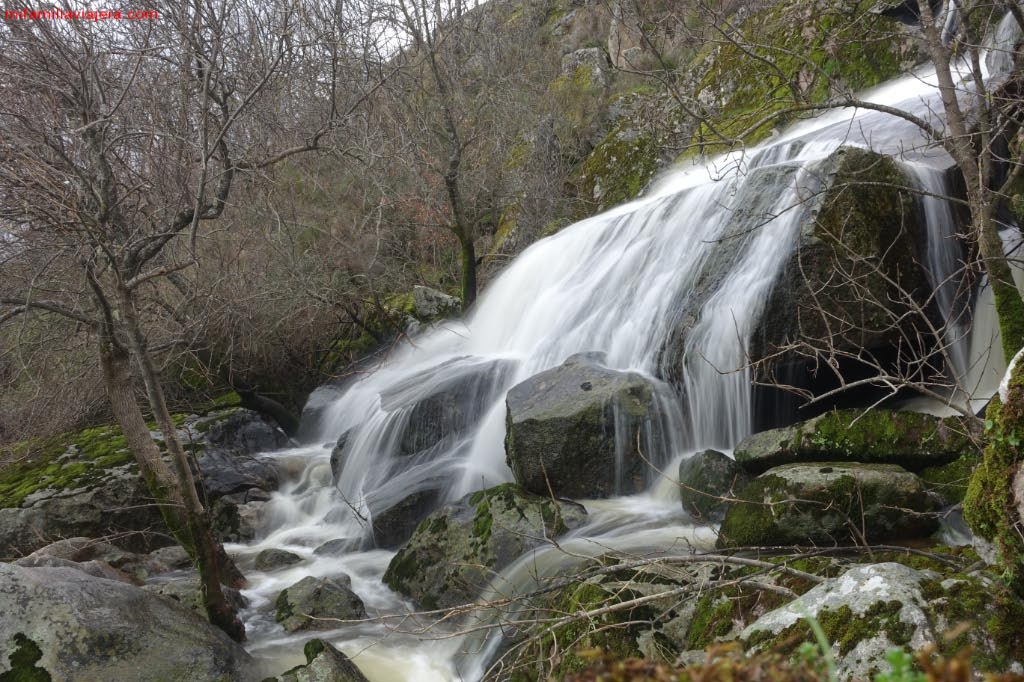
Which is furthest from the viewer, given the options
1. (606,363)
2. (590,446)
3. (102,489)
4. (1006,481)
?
(102,489)

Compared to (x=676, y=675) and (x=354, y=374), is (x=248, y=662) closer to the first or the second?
(x=676, y=675)

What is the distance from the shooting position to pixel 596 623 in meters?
3.80

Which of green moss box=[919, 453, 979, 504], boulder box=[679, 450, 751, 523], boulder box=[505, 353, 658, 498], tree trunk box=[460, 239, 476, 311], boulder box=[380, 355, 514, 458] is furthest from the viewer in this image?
tree trunk box=[460, 239, 476, 311]

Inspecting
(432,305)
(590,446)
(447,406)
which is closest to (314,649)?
(590,446)

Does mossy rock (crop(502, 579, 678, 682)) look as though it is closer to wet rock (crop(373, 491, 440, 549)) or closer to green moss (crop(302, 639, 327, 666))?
green moss (crop(302, 639, 327, 666))

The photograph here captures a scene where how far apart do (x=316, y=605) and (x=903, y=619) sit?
4.91 m

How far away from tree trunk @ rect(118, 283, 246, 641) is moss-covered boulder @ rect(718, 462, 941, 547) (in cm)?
362

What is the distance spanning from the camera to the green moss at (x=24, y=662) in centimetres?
397

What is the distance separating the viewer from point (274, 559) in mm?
7594

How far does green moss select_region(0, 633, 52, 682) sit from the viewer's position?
397cm

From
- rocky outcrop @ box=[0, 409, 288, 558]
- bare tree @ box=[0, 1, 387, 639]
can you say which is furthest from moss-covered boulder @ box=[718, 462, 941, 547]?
rocky outcrop @ box=[0, 409, 288, 558]

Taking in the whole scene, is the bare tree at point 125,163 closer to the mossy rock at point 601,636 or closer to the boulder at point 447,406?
the mossy rock at point 601,636

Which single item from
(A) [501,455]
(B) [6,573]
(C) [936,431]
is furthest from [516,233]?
(B) [6,573]

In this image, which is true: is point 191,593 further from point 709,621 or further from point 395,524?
point 709,621
